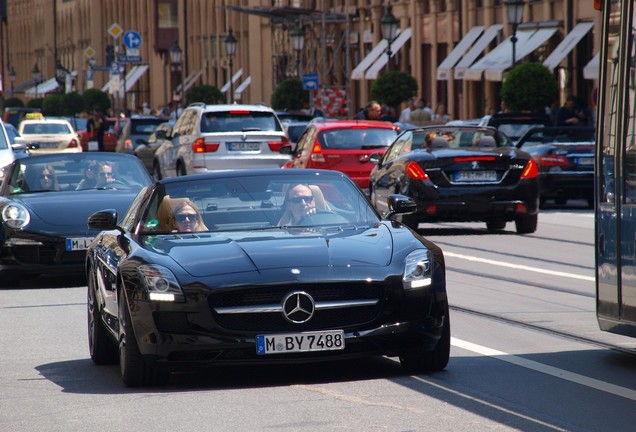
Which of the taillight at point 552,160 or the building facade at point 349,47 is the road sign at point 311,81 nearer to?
the building facade at point 349,47

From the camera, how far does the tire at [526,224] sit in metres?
21.0

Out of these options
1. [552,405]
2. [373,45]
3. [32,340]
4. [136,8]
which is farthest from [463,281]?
[136,8]

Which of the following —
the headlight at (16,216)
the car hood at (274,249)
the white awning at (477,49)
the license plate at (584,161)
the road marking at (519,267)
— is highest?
the white awning at (477,49)

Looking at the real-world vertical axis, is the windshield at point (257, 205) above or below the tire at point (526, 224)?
above

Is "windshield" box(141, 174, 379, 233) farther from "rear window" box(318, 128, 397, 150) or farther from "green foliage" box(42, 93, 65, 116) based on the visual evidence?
"green foliage" box(42, 93, 65, 116)

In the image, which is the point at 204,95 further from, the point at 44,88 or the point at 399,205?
the point at 399,205

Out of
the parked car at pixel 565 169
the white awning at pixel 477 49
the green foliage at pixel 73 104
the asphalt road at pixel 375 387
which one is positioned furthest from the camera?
the green foliage at pixel 73 104

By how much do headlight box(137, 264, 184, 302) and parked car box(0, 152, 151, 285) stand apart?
658 centimetres

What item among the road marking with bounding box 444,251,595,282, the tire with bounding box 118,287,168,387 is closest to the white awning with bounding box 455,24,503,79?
the road marking with bounding box 444,251,595,282

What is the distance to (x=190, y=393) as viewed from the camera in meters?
8.48

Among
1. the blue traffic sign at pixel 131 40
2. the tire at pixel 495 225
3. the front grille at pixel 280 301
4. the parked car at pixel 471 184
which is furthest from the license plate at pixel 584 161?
the blue traffic sign at pixel 131 40

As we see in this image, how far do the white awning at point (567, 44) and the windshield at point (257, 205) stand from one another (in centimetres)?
3474

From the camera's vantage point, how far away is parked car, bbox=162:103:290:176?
29.4 m

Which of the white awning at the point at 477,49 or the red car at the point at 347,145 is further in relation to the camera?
the white awning at the point at 477,49
